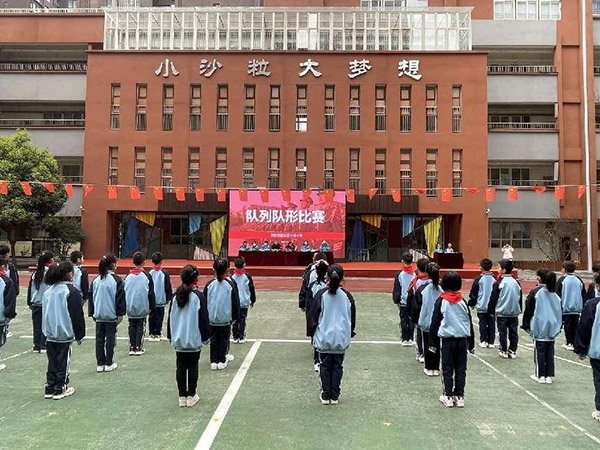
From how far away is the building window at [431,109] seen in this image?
92.2 ft

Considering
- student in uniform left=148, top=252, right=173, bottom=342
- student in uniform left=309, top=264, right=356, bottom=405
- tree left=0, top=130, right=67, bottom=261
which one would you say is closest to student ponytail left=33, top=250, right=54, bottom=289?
student in uniform left=148, top=252, right=173, bottom=342

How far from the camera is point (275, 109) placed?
28.5 meters

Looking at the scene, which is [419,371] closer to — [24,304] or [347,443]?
[347,443]

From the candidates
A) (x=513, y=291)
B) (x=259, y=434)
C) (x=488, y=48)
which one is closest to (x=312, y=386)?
(x=259, y=434)

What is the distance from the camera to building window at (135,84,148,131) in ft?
93.6

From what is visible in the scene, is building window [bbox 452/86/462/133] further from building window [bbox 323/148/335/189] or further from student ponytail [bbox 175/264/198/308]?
student ponytail [bbox 175/264/198/308]

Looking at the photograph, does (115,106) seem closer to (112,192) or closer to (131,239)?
(112,192)

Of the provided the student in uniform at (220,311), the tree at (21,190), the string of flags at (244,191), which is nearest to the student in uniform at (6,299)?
the student in uniform at (220,311)

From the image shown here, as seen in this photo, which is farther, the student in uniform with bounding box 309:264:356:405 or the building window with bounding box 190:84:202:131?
the building window with bounding box 190:84:202:131

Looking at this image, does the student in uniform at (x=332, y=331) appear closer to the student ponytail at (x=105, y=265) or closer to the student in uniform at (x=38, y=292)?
the student ponytail at (x=105, y=265)

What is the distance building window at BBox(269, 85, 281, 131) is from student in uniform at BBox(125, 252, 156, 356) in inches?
856

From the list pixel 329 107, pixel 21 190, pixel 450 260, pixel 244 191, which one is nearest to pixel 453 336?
pixel 450 260

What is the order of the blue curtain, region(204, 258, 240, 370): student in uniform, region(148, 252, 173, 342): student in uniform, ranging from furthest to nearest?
1. the blue curtain
2. region(148, 252, 173, 342): student in uniform
3. region(204, 258, 240, 370): student in uniform

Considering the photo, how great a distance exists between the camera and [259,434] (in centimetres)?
452
